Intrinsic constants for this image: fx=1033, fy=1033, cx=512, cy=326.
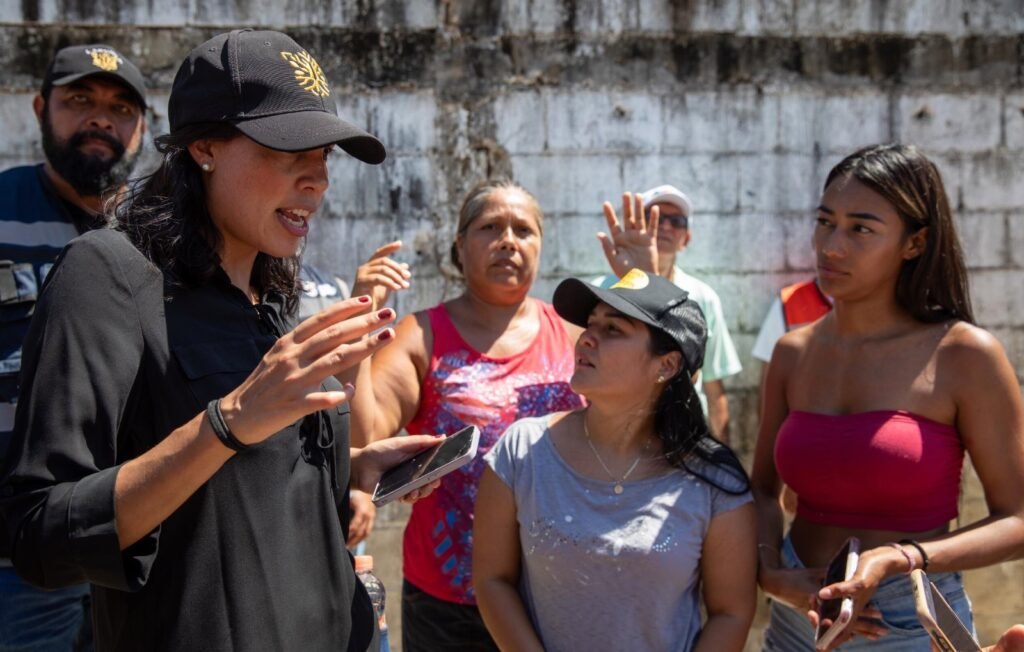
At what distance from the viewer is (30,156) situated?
4.60 metres

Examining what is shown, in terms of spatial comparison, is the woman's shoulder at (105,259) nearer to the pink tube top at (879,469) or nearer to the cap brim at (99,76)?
the pink tube top at (879,469)

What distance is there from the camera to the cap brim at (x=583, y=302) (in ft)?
9.04

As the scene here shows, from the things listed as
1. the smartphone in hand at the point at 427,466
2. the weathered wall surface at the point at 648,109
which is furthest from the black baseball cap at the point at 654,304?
the weathered wall surface at the point at 648,109

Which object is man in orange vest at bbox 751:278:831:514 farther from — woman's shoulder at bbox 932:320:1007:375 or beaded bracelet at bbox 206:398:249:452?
beaded bracelet at bbox 206:398:249:452

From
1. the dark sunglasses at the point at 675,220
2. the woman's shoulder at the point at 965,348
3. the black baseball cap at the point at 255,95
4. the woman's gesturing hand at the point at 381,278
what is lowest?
the woman's shoulder at the point at 965,348

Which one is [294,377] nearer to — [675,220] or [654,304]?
[654,304]

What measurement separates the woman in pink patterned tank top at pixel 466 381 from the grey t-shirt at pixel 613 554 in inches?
23.1

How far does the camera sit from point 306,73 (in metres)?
1.77

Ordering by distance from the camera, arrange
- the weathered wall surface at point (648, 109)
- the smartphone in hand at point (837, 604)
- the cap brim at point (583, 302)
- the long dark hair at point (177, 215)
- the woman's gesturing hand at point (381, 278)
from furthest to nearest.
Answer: the weathered wall surface at point (648, 109) < the woman's gesturing hand at point (381, 278) < the cap brim at point (583, 302) < the smartphone in hand at point (837, 604) < the long dark hair at point (177, 215)

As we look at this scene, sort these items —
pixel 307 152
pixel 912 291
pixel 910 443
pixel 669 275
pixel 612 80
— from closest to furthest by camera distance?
1. pixel 307 152
2. pixel 910 443
3. pixel 912 291
4. pixel 669 275
5. pixel 612 80

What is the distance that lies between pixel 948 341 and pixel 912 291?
0.18 m

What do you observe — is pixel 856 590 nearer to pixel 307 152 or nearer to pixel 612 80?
pixel 307 152

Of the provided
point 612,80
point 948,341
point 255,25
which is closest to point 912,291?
point 948,341

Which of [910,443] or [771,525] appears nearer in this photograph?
[910,443]
